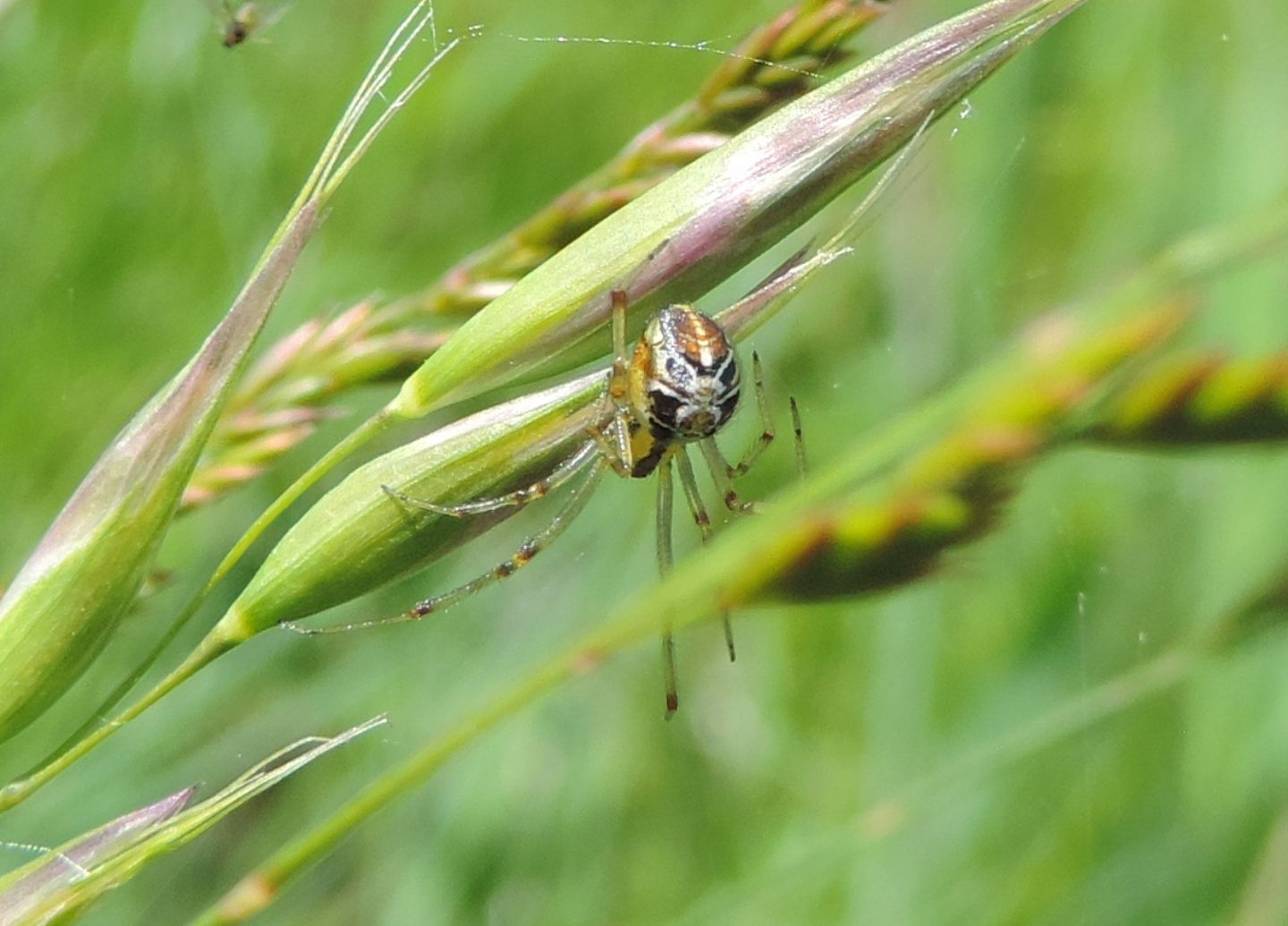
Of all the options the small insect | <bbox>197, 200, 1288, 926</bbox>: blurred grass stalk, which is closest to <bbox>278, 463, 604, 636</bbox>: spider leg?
Answer: <bbox>197, 200, 1288, 926</bbox>: blurred grass stalk

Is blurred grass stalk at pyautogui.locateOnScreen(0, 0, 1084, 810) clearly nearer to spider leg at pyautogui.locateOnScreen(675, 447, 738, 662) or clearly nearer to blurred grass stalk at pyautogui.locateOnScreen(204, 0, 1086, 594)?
blurred grass stalk at pyautogui.locateOnScreen(204, 0, 1086, 594)

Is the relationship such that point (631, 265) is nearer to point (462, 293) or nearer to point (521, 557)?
point (462, 293)

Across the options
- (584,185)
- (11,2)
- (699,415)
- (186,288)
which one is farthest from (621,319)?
(186,288)

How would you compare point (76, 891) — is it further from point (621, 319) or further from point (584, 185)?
point (584, 185)

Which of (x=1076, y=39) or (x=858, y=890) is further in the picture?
(x=1076, y=39)

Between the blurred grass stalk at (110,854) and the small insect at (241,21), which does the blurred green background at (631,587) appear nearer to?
the small insect at (241,21)

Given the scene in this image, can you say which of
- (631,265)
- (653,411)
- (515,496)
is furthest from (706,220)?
(653,411)
